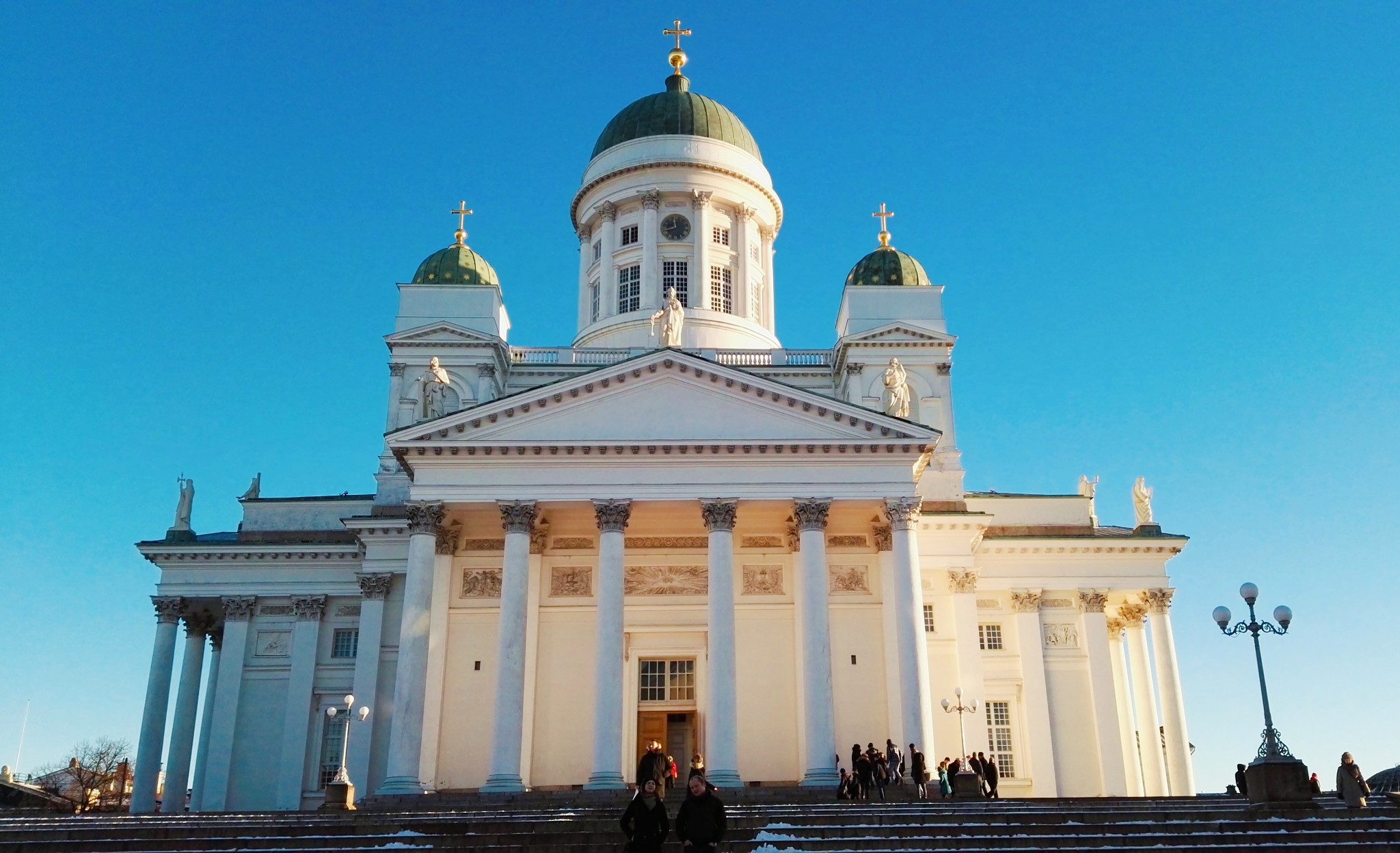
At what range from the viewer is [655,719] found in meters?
32.1

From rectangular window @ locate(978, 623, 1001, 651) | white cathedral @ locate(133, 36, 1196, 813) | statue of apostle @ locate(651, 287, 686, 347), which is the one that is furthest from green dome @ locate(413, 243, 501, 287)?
rectangular window @ locate(978, 623, 1001, 651)

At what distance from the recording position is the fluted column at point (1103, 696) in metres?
35.2

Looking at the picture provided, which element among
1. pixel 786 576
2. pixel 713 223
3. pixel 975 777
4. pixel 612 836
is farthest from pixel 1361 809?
pixel 713 223

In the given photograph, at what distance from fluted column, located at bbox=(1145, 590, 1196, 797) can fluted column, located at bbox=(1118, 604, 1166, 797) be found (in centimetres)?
29

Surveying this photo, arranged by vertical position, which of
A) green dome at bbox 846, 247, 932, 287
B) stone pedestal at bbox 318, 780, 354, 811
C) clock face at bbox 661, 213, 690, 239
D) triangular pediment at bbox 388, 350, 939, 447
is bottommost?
stone pedestal at bbox 318, 780, 354, 811

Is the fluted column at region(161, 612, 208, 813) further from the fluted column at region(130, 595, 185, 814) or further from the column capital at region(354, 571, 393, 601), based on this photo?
the column capital at region(354, 571, 393, 601)

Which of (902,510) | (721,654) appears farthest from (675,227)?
(721,654)

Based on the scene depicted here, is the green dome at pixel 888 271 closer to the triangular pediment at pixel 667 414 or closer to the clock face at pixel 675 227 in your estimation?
the clock face at pixel 675 227

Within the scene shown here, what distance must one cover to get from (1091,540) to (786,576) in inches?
445

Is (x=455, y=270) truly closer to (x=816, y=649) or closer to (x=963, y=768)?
(x=816, y=649)

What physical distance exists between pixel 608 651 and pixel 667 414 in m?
6.03

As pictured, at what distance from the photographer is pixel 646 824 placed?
11312mm

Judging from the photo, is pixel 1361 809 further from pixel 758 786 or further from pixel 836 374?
pixel 836 374

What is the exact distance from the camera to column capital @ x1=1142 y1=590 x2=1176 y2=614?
37.6 meters
